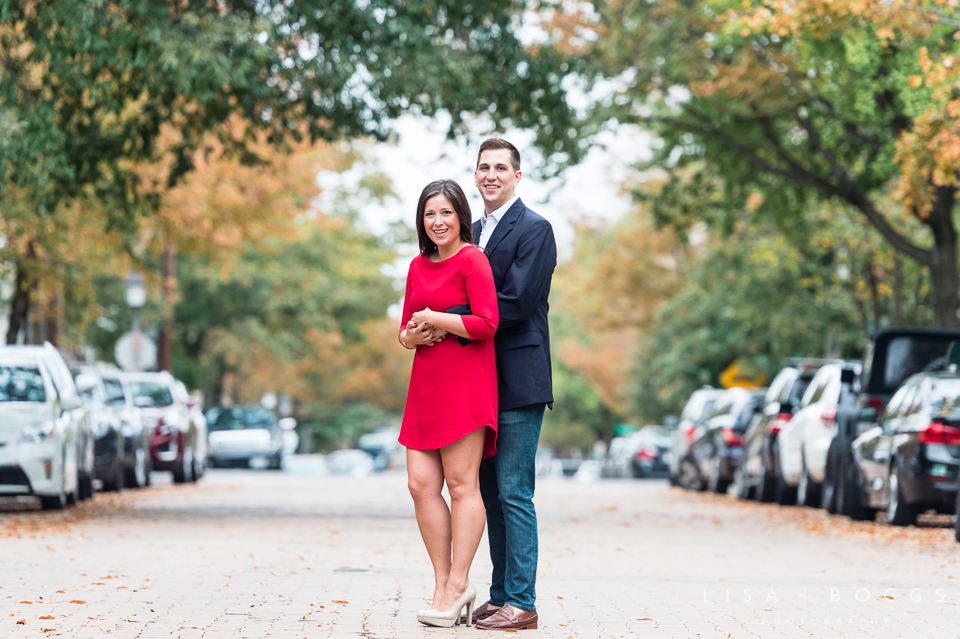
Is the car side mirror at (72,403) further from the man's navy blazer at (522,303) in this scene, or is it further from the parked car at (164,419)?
the man's navy blazer at (522,303)

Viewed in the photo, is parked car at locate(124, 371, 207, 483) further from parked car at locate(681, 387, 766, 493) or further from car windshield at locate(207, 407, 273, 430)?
car windshield at locate(207, 407, 273, 430)

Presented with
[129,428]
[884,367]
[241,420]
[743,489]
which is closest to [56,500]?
[129,428]

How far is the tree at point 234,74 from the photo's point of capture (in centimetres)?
1359

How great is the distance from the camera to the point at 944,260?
21547 millimetres

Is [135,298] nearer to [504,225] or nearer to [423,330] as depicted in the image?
[504,225]

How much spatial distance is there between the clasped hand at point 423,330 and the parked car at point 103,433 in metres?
13.0

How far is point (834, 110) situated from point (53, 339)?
14.3 m

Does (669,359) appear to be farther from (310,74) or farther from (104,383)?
(310,74)

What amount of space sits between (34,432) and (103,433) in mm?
4955

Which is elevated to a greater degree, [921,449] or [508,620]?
[921,449]

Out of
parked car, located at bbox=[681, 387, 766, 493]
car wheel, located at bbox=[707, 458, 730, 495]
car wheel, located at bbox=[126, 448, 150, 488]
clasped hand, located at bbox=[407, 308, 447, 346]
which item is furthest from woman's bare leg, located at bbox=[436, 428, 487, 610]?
car wheel, located at bbox=[707, 458, 730, 495]

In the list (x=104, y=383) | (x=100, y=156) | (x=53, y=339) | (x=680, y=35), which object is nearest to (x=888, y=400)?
(x=680, y=35)

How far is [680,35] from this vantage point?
21078 millimetres

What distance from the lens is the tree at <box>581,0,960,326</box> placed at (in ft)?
52.7
